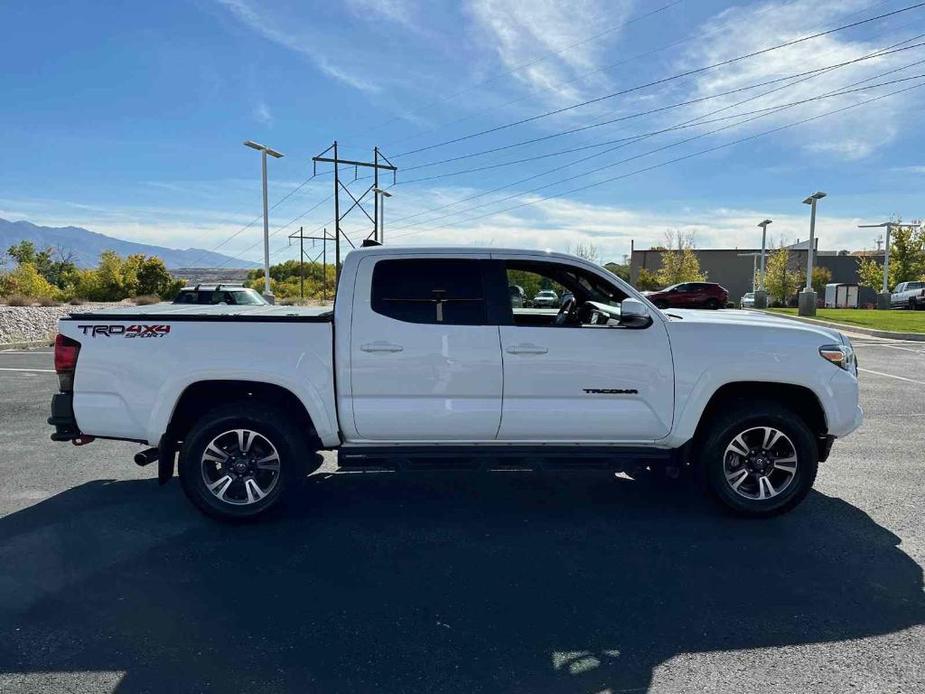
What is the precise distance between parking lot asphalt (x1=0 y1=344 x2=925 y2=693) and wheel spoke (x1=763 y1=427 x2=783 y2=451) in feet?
1.89

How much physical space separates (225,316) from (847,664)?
13.6 ft

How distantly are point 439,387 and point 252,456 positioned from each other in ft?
4.83

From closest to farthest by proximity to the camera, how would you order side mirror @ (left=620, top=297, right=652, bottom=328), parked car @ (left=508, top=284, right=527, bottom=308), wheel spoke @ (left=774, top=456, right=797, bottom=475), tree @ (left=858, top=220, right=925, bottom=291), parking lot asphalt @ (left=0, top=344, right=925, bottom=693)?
parking lot asphalt @ (left=0, top=344, right=925, bottom=693) < side mirror @ (left=620, top=297, right=652, bottom=328) < wheel spoke @ (left=774, top=456, right=797, bottom=475) < parked car @ (left=508, top=284, right=527, bottom=308) < tree @ (left=858, top=220, right=925, bottom=291)

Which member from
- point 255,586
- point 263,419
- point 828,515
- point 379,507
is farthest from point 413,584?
point 828,515

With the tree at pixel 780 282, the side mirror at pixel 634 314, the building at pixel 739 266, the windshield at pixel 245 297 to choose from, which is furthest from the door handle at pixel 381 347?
the building at pixel 739 266

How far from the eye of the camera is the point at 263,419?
13.9 ft

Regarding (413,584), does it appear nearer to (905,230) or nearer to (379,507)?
(379,507)

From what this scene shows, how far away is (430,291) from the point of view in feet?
14.2

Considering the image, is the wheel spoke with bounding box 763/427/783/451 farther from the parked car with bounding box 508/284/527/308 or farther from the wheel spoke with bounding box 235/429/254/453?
the wheel spoke with bounding box 235/429/254/453

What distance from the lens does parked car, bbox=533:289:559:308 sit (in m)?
5.34

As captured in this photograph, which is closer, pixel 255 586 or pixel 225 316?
pixel 255 586

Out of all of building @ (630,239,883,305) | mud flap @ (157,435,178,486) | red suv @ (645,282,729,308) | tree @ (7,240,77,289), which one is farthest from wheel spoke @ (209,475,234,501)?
tree @ (7,240,77,289)

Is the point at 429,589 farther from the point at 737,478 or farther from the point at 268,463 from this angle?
the point at 737,478

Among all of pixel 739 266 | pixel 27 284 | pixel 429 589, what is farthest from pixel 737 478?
pixel 739 266
